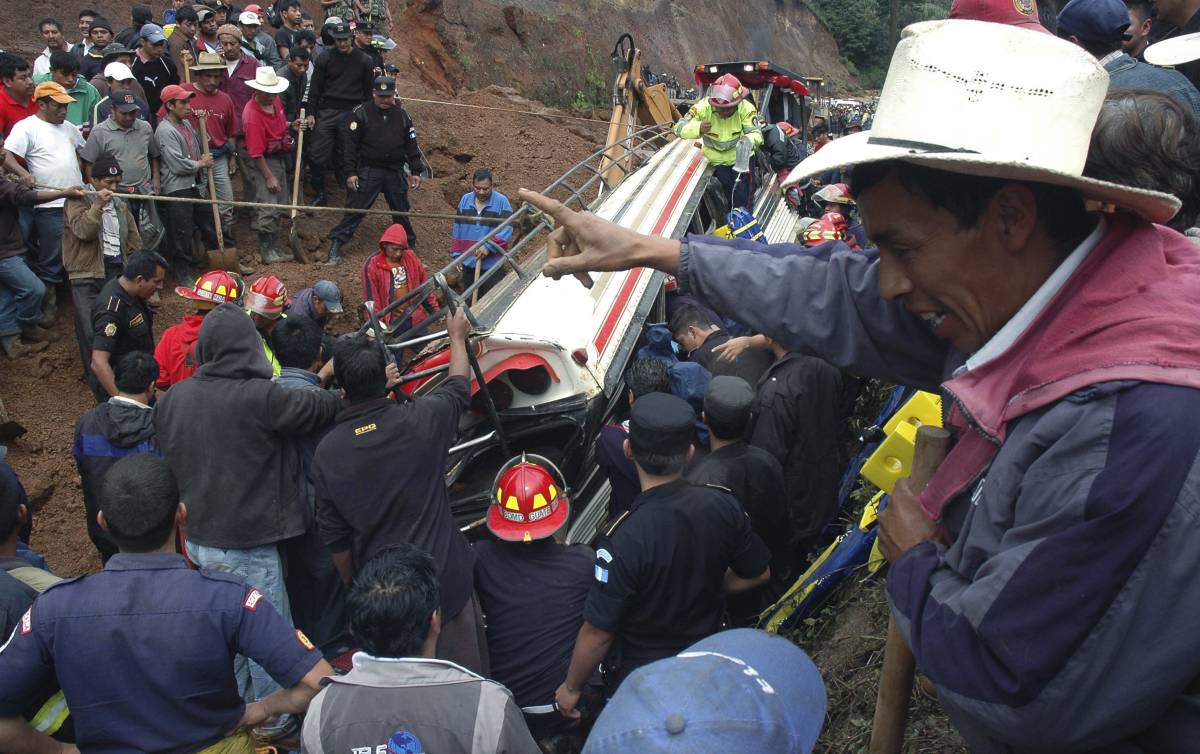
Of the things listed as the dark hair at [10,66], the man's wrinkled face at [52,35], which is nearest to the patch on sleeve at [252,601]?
the dark hair at [10,66]

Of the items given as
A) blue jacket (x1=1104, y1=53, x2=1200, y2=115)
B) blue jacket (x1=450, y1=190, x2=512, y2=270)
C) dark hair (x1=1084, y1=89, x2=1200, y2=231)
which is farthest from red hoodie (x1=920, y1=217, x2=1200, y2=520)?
blue jacket (x1=450, y1=190, x2=512, y2=270)

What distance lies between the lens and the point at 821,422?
4.70 metres

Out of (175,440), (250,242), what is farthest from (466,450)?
(250,242)

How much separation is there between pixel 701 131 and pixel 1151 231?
26.7 ft

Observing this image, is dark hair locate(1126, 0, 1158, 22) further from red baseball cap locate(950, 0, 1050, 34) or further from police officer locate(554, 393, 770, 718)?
red baseball cap locate(950, 0, 1050, 34)

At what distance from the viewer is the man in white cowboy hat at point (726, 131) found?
29.8 ft

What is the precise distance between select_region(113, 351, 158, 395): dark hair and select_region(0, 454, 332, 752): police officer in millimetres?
1949

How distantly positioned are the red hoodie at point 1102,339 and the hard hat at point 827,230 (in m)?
6.02

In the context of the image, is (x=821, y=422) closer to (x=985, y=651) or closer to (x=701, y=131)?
(x=985, y=651)

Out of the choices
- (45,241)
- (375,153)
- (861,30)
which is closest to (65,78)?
(45,241)

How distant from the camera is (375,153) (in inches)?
380

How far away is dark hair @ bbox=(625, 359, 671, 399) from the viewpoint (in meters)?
4.58

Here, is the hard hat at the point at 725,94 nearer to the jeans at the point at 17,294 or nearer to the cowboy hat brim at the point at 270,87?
the cowboy hat brim at the point at 270,87

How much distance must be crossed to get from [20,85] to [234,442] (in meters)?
5.34
